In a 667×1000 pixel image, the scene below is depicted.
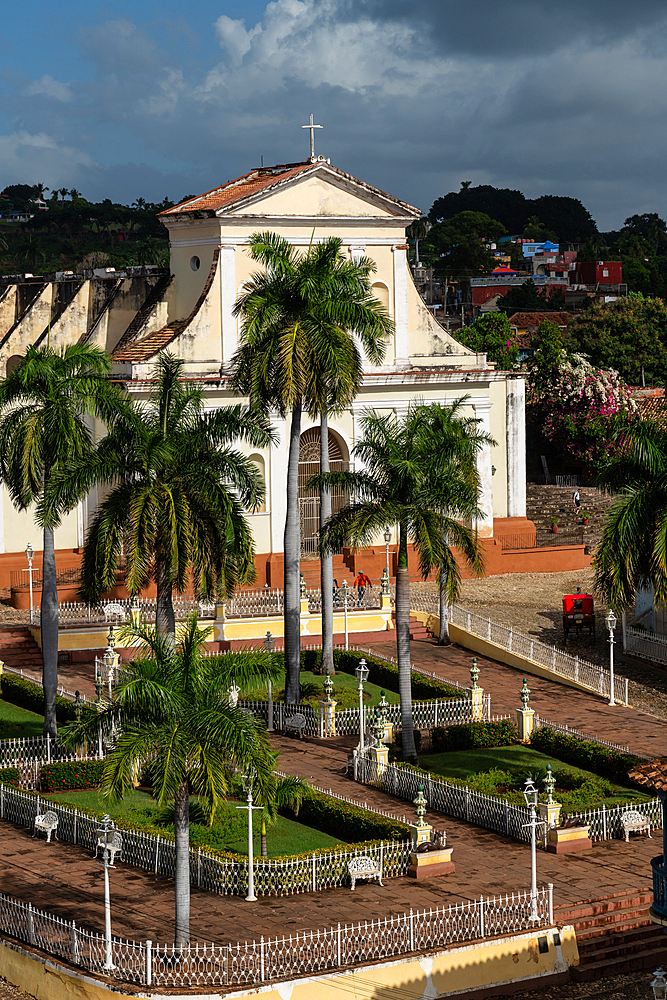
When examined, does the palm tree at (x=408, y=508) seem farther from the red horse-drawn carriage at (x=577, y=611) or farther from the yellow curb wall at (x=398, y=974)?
the red horse-drawn carriage at (x=577, y=611)

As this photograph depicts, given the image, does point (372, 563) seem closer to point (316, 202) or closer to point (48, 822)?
point (316, 202)

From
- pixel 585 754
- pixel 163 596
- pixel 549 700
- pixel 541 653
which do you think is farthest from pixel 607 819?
pixel 541 653

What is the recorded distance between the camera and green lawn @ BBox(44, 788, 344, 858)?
26.0 m

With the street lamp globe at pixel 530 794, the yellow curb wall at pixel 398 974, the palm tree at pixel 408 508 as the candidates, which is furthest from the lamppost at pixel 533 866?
the palm tree at pixel 408 508

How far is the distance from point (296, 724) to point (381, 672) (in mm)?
3990

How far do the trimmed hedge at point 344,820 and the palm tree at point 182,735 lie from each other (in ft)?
15.7

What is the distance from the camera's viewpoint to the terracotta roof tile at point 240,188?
44.5 meters

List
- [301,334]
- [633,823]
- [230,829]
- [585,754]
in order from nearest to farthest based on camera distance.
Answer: [230,829], [633,823], [585,754], [301,334]

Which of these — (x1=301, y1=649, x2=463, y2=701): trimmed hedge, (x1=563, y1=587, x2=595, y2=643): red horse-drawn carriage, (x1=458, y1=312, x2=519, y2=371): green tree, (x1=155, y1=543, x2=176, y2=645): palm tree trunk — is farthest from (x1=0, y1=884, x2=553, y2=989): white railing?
(x1=458, y1=312, x2=519, y2=371): green tree

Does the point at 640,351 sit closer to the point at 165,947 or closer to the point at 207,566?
the point at 207,566

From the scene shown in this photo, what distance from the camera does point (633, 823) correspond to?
2678cm

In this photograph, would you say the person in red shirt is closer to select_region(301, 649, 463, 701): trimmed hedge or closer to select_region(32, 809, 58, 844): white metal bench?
select_region(301, 649, 463, 701): trimmed hedge

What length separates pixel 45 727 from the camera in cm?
3145

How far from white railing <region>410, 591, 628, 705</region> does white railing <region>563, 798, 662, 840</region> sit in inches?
313
